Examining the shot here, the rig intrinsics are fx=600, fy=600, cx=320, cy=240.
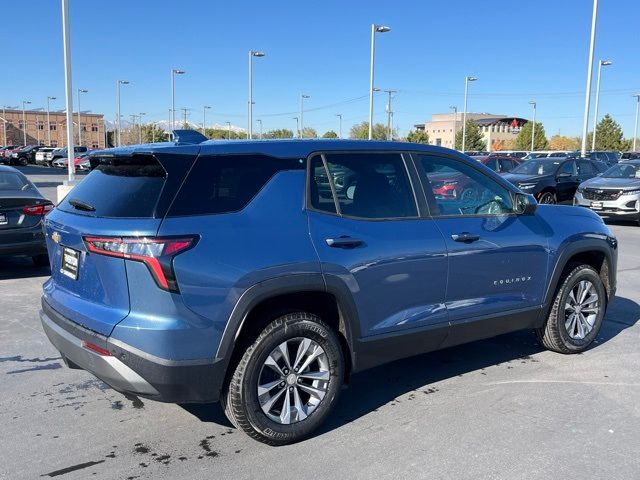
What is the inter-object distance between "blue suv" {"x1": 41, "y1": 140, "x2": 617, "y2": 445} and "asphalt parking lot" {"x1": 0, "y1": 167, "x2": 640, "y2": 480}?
0.34 m

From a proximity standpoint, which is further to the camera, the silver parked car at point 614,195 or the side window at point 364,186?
the silver parked car at point 614,195

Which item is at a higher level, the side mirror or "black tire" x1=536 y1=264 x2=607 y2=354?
the side mirror

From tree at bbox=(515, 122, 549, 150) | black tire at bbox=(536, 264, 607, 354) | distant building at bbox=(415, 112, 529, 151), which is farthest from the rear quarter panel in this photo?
distant building at bbox=(415, 112, 529, 151)

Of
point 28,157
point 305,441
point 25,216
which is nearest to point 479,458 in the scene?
point 305,441

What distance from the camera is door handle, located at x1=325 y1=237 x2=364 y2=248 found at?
3.62 meters

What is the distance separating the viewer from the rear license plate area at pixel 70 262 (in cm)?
349

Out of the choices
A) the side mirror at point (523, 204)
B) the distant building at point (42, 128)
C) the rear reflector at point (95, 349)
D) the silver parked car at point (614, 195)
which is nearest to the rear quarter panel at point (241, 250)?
the rear reflector at point (95, 349)

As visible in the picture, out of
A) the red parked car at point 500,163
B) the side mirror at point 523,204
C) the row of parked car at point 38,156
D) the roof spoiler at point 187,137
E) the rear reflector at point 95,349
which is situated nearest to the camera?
the rear reflector at point 95,349

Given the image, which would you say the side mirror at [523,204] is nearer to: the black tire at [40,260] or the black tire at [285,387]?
the black tire at [285,387]

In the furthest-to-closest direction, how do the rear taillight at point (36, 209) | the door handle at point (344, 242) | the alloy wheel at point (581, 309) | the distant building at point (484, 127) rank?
the distant building at point (484, 127) → the rear taillight at point (36, 209) → the alloy wheel at point (581, 309) → the door handle at point (344, 242)

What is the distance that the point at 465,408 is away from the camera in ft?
13.5

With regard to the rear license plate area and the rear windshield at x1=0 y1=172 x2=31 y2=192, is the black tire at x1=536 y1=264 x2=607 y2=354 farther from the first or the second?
the rear windshield at x1=0 y1=172 x2=31 y2=192

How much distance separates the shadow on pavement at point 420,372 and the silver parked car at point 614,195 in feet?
32.7

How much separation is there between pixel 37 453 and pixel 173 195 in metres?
1.72
